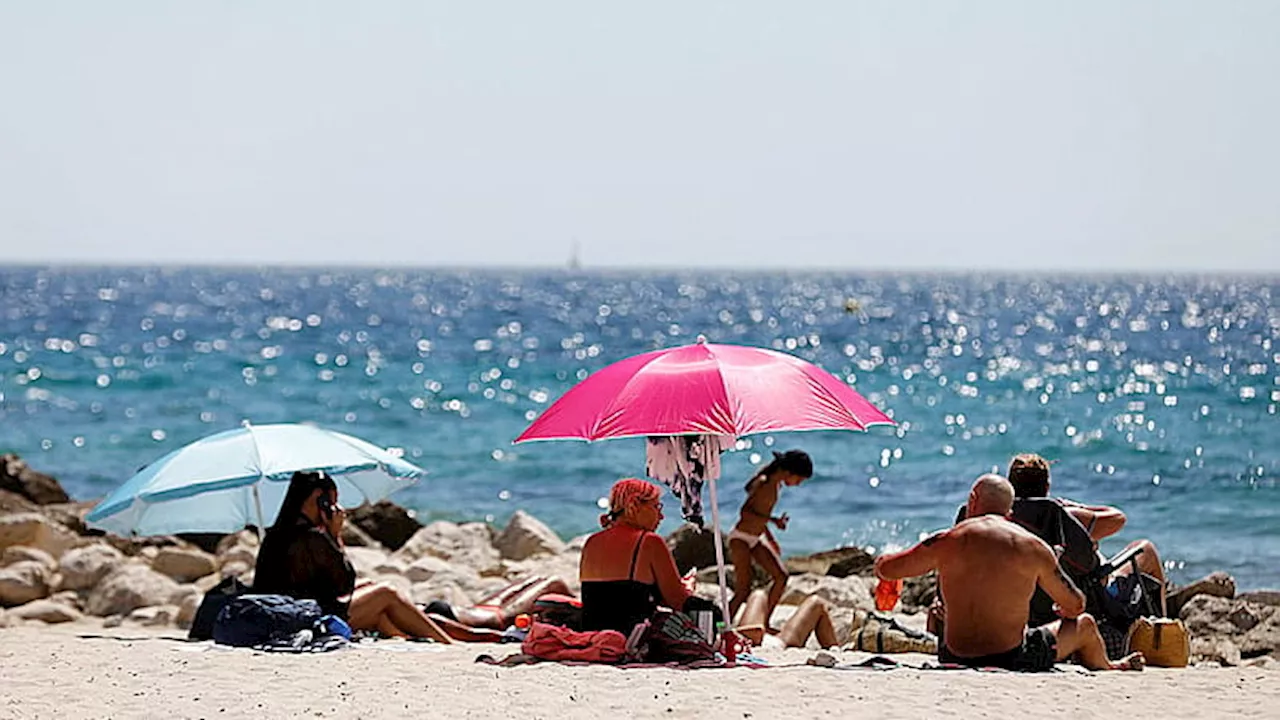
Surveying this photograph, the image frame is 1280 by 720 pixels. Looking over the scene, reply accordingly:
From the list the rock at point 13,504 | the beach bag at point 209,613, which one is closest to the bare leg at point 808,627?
the beach bag at point 209,613

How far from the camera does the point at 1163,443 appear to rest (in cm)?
2511

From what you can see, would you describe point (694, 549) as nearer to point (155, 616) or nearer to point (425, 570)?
point (425, 570)

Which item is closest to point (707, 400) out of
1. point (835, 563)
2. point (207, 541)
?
point (835, 563)

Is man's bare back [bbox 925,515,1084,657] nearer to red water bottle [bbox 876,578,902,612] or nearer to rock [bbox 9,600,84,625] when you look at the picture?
red water bottle [bbox 876,578,902,612]

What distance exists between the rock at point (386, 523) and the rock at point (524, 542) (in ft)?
4.42

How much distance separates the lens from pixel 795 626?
1098 cm

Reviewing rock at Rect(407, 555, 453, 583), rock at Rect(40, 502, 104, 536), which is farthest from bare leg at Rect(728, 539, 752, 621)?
rock at Rect(40, 502, 104, 536)

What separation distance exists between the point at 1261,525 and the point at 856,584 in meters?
6.54

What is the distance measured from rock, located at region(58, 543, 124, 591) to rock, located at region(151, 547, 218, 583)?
16.6 inches

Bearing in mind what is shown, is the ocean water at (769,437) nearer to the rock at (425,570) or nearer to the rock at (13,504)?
the rock at (13,504)

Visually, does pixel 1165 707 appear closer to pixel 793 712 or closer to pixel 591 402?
pixel 793 712

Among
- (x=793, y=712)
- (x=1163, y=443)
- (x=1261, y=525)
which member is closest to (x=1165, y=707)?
(x=793, y=712)

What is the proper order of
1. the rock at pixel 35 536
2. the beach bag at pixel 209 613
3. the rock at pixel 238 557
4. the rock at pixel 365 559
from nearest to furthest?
the beach bag at pixel 209 613 → the rock at pixel 365 559 → the rock at pixel 238 557 → the rock at pixel 35 536

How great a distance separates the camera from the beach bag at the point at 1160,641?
999 centimetres
